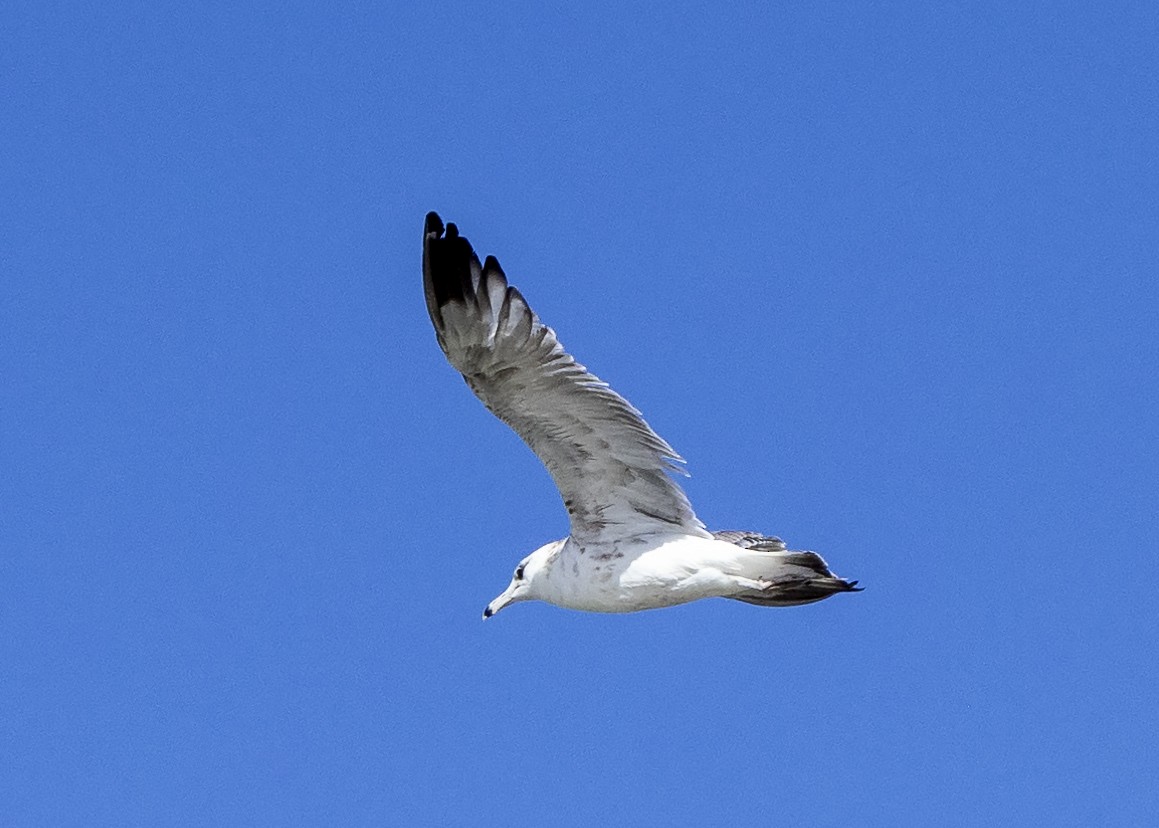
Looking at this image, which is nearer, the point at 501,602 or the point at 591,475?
the point at 591,475

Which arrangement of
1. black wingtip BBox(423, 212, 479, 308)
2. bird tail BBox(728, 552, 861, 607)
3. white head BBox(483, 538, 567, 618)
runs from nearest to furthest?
black wingtip BBox(423, 212, 479, 308), bird tail BBox(728, 552, 861, 607), white head BBox(483, 538, 567, 618)

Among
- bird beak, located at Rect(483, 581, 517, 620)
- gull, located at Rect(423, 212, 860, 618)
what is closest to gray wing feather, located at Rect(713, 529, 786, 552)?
gull, located at Rect(423, 212, 860, 618)

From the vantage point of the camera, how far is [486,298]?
45.4 feet

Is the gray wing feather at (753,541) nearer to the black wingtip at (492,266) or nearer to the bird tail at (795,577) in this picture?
the bird tail at (795,577)

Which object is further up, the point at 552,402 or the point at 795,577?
the point at 552,402

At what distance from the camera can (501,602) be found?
15711 mm

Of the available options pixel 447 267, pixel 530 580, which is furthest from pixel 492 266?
pixel 530 580

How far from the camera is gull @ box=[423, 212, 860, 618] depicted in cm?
1386

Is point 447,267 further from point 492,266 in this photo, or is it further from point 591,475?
point 591,475

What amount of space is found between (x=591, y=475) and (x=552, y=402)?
80 cm

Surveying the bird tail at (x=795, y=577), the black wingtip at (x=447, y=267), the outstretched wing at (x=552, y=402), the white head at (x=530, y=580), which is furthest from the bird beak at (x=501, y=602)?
the black wingtip at (x=447, y=267)

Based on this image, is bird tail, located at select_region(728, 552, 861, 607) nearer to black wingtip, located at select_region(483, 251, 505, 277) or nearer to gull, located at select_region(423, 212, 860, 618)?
gull, located at select_region(423, 212, 860, 618)

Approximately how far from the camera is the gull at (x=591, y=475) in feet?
45.5

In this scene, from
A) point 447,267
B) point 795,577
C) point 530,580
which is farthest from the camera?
point 530,580
